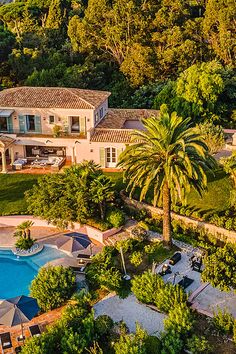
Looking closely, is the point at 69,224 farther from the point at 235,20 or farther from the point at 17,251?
the point at 235,20

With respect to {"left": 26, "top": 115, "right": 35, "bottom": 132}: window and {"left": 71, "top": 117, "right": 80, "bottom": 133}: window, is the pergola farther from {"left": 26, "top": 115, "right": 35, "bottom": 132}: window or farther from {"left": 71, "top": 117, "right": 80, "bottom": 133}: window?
{"left": 71, "top": 117, "right": 80, "bottom": 133}: window

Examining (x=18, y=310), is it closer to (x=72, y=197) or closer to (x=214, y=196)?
(x=72, y=197)

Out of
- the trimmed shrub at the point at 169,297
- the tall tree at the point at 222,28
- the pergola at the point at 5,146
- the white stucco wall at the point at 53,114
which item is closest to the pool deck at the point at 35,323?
the trimmed shrub at the point at 169,297

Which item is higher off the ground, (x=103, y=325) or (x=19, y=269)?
(x=103, y=325)

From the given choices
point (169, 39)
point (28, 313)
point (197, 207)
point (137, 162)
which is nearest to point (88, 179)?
point (137, 162)

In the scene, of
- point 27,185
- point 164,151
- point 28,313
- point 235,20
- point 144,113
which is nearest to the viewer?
point 28,313

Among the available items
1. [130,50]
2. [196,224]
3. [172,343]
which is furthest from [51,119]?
[172,343]

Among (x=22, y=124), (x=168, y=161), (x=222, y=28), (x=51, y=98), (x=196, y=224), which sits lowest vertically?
(x=196, y=224)
